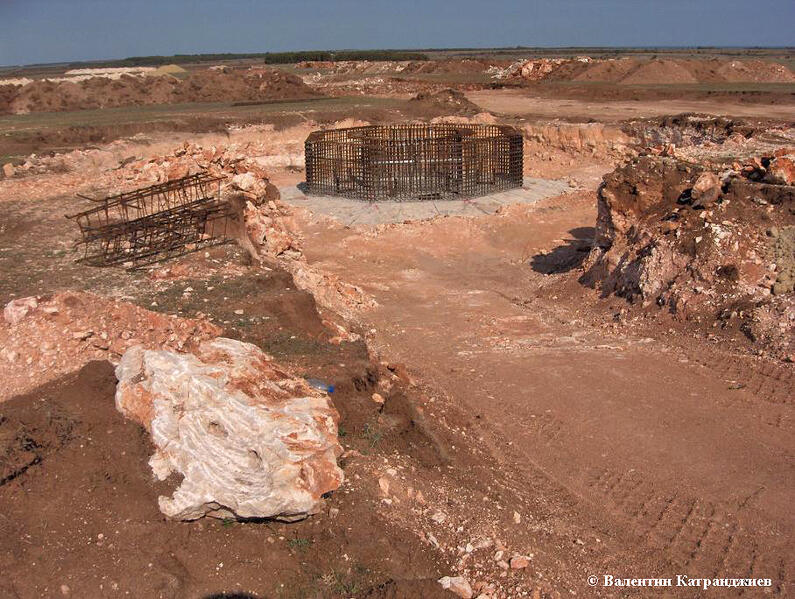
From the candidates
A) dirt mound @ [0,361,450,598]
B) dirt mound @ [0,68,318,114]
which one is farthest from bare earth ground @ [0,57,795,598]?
dirt mound @ [0,68,318,114]

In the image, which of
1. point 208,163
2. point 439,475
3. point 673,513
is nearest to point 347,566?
point 439,475

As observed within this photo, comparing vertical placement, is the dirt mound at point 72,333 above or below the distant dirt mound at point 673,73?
below

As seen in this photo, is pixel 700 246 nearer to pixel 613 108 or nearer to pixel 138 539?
pixel 138 539

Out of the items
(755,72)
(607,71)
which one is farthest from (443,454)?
(755,72)

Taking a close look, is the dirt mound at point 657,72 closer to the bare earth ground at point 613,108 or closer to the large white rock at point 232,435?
the bare earth ground at point 613,108

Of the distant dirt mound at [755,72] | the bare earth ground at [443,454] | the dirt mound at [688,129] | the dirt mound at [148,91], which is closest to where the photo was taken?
the bare earth ground at [443,454]

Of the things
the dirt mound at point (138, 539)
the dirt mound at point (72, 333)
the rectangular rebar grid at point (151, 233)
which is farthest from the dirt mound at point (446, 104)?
the dirt mound at point (138, 539)
